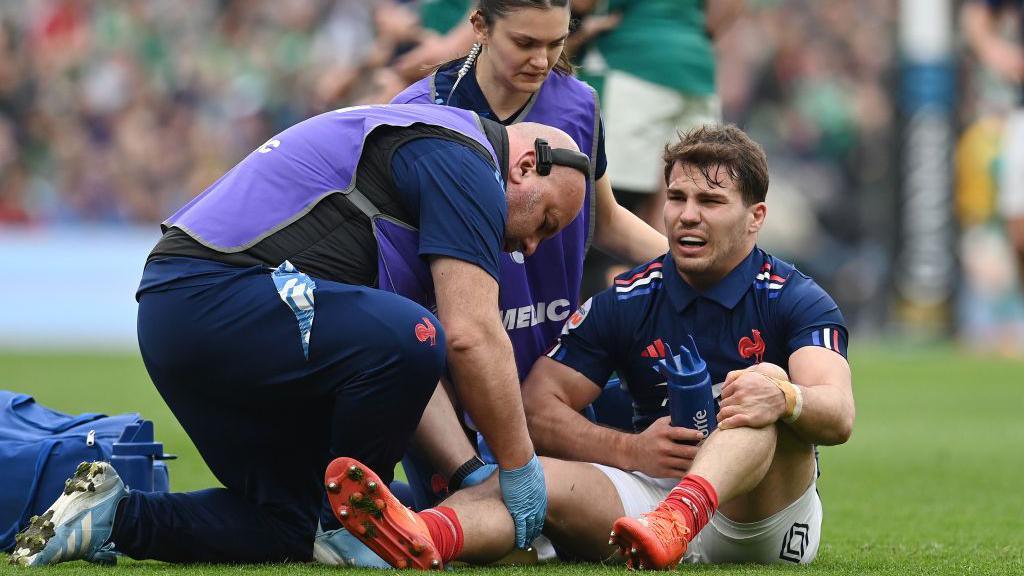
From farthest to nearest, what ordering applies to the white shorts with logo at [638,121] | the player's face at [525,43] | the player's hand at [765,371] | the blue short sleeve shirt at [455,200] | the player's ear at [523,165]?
the white shorts with logo at [638,121], the player's face at [525,43], the player's ear at [523,165], the player's hand at [765,371], the blue short sleeve shirt at [455,200]

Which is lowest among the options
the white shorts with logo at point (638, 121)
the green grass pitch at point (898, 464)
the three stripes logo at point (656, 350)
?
the green grass pitch at point (898, 464)

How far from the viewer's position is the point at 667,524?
3949 millimetres

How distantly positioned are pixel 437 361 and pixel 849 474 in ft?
13.2

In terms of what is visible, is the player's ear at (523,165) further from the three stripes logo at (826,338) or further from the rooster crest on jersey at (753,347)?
the three stripes logo at (826,338)

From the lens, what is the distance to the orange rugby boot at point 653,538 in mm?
3906

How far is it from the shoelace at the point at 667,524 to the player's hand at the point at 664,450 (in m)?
0.40

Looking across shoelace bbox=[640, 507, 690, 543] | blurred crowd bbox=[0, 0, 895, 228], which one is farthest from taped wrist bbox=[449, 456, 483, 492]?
blurred crowd bbox=[0, 0, 895, 228]

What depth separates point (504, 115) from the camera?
5.33m

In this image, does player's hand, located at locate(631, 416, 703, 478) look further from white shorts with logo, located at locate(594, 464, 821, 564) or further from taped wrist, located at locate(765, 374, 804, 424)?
taped wrist, located at locate(765, 374, 804, 424)

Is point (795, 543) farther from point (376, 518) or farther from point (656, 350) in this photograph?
point (376, 518)

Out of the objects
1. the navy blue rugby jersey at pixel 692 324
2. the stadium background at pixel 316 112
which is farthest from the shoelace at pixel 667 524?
the stadium background at pixel 316 112

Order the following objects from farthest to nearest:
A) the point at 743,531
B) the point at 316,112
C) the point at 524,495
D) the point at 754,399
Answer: the point at 316,112, the point at 743,531, the point at 524,495, the point at 754,399

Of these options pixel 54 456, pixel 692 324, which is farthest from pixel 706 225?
pixel 54 456

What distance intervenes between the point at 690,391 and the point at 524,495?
0.53m
